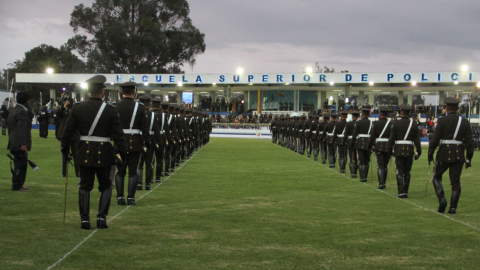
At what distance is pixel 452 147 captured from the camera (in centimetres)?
960

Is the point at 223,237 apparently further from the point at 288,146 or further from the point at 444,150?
the point at 288,146

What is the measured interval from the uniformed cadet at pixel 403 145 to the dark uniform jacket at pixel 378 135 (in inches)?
47.7

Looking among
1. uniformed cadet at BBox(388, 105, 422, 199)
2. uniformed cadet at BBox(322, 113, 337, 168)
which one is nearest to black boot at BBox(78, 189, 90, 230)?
uniformed cadet at BBox(388, 105, 422, 199)

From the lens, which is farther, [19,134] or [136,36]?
[136,36]

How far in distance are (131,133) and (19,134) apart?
295 cm

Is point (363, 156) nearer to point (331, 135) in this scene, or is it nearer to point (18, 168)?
point (331, 135)

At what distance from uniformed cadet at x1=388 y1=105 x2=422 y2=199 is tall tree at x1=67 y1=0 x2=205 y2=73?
62856mm

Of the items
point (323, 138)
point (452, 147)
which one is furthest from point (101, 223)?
point (323, 138)

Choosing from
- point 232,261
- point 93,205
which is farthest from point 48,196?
point 232,261

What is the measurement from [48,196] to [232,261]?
20.0 ft

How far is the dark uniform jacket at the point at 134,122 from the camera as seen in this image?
962cm

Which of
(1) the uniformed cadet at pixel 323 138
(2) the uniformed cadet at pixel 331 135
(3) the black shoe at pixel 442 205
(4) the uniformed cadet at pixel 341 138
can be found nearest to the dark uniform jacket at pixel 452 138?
(3) the black shoe at pixel 442 205

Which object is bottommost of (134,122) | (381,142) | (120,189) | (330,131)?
(120,189)

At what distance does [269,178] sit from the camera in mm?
15453
